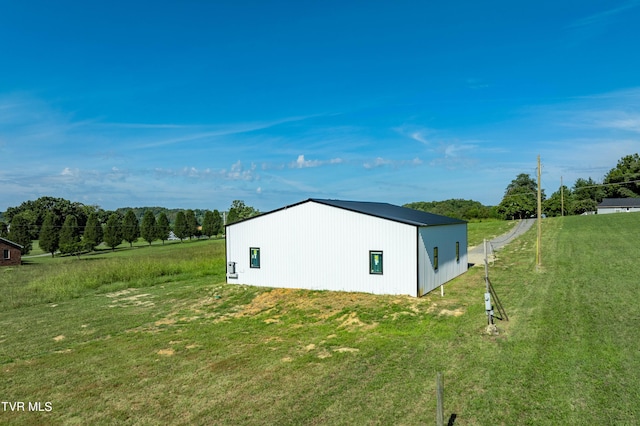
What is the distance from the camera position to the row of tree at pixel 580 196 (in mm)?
72062

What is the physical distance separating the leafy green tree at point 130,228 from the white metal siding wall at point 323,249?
48.5 metres

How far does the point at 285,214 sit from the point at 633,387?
46.7ft

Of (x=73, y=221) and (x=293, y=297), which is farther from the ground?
(x=73, y=221)

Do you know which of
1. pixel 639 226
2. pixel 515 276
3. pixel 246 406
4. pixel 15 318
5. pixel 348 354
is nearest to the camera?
pixel 246 406

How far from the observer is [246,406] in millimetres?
7340

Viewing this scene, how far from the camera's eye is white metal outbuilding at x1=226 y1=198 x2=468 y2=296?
628 inches

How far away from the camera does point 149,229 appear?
64375 millimetres

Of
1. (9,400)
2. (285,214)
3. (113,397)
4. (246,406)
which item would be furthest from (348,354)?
(285,214)

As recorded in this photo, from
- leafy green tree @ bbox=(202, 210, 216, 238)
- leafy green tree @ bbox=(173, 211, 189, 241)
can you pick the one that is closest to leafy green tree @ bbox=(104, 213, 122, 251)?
leafy green tree @ bbox=(173, 211, 189, 241)

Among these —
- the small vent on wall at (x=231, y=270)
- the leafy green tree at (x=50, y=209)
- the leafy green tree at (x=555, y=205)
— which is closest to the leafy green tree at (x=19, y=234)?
the leafy green tree at (x=50, y=209)

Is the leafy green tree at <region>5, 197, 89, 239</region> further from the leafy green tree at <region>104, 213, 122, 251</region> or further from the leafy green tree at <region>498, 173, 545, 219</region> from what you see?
the leafy green tree at <region>498, 173, 545, 219</region>

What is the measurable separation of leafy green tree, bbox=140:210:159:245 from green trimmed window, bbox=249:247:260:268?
50.8 metres

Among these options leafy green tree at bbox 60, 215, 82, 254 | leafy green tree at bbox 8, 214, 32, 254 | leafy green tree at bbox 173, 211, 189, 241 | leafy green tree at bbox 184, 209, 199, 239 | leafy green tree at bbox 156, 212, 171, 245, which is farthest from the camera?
leafy green tree at bbox 184, 209, 199, 239

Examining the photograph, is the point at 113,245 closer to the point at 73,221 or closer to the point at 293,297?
the point at 73,221
